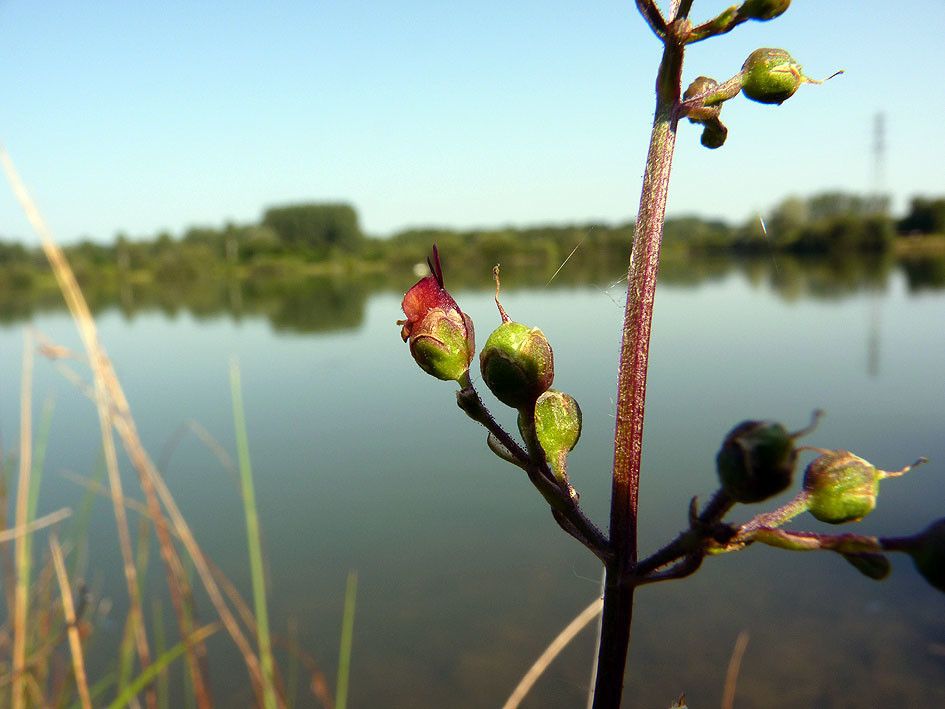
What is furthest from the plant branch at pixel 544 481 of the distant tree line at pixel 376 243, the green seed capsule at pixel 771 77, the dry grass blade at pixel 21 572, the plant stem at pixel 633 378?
the distant tree line at pixel 376 243

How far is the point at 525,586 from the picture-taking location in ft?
21.8

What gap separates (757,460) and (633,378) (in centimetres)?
11

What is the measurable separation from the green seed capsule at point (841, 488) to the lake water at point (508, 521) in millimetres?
1192

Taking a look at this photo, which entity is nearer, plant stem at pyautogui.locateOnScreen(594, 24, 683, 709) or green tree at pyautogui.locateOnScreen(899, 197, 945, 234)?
plant stem at pyautogui.locateOnScreen(594, 24, 683, 709)

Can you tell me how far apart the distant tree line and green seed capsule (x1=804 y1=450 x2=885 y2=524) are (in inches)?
1191

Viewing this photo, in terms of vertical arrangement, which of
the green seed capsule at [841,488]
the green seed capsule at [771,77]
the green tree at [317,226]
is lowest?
the green seed capsule at [841,488]

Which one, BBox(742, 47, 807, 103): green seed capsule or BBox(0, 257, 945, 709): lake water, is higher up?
BBox(742, 47, 807, 103): green seed capsule

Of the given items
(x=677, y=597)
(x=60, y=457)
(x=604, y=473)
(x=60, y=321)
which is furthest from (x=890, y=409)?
(x=60, y=321)

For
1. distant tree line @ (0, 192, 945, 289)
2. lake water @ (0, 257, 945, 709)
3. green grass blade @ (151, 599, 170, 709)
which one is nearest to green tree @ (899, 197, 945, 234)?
distant tree line @ (0, 192, 945, 289)

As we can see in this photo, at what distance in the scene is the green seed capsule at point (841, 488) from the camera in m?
0.56

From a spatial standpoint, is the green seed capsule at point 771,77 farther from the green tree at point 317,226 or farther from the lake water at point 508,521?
the green tree at point 317,226

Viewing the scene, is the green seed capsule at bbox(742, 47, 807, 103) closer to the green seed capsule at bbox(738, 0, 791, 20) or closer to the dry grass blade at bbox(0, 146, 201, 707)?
the green seed capsule at bbox(738, 0, 791, 20)

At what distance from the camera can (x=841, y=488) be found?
0.57 metres

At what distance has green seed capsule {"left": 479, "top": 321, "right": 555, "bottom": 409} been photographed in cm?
54
